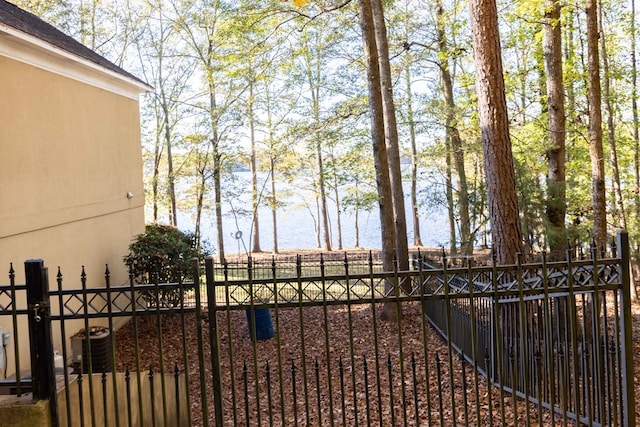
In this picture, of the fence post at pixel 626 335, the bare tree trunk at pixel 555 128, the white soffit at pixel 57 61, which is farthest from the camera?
the bare tree trunk at pixel 555 128

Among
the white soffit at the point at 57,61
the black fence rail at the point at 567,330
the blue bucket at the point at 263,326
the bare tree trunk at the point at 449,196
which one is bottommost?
the blue bucket at the point at 263,326

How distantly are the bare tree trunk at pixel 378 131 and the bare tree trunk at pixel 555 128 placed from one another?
3.16m

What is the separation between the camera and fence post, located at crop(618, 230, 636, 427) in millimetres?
4285

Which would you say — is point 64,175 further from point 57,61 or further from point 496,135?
point 496,135

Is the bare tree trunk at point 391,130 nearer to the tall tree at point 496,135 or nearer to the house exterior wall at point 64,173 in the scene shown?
the tall tree at point 496,135

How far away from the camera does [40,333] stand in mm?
3955

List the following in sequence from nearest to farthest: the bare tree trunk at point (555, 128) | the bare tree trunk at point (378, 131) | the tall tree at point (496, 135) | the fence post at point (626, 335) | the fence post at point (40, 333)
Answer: the fence post at point (40, 333)
the fence post at point (626, 335)
the tall tree at point (496, 135)
the bare tree trunk at point (555, 128)
the bare tree trunk at point (378, 131)

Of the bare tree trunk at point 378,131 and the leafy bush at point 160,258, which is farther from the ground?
the bare tree trunk at point 378,131

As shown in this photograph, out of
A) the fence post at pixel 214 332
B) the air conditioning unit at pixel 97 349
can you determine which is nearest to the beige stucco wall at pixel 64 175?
the air conditioning unit at pixel 97 349

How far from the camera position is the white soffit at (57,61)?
8047 mm

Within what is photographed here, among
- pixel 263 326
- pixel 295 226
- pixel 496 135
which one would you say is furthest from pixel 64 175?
pixel 295 226

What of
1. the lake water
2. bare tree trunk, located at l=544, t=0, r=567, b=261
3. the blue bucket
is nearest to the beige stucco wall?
the blue bucket

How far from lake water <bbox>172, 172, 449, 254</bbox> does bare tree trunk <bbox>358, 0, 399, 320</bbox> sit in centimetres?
1510

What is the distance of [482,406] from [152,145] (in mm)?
23378
